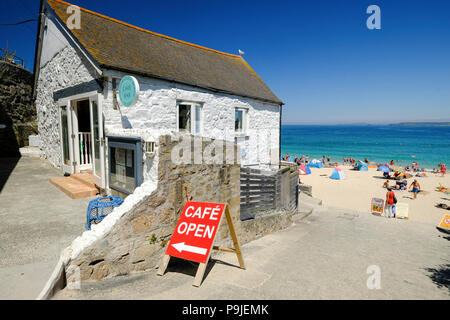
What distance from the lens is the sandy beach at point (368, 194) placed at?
16.8 m

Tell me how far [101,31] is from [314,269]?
396 inches

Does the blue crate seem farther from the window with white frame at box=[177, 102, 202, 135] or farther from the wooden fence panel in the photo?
the window with white frame at box=[177, 102, 202, 135]

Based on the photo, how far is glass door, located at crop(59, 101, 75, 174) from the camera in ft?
30.4

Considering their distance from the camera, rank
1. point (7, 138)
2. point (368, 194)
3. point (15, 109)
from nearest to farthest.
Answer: point (7, 138), point (15, 109), point (368, 194)

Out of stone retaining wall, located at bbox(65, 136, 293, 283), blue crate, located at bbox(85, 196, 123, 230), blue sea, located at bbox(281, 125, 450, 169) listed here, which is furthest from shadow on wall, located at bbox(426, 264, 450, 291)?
blue sea, located at bbox(281, 125, 450, 169)

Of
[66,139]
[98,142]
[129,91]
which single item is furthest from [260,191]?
[66,139]

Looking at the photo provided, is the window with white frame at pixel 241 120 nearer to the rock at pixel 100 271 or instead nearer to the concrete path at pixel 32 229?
the concrete path at pixel 32 229

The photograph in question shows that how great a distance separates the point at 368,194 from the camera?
70.0 feet

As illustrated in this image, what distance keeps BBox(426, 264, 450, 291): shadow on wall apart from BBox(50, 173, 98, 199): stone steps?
8754 mm

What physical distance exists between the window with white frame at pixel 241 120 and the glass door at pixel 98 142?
6.70m

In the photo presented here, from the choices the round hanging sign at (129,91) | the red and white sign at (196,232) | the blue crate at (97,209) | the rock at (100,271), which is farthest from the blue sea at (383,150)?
the rock at (100,271)

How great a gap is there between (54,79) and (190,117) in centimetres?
547

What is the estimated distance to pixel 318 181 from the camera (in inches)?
1052

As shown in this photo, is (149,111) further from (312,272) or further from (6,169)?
(6,169)
